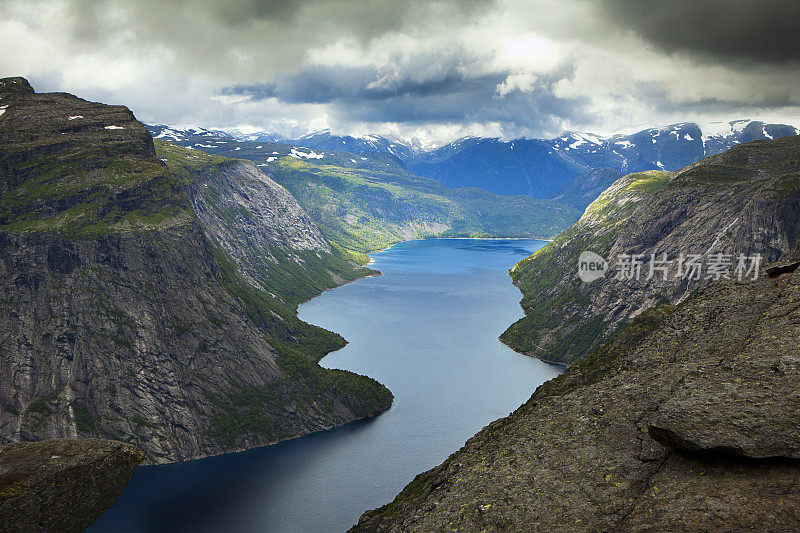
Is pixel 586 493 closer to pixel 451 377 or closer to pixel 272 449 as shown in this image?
pixel 272 449

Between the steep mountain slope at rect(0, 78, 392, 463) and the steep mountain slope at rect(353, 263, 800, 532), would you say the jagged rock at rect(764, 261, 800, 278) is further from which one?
the steep mountain slope at rect(0, 78, 392, 463)

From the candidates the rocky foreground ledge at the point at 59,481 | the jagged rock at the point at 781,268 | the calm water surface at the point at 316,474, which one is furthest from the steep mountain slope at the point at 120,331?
the jagged rock at the point at 781,268

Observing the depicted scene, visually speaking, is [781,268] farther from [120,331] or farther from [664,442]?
[120,331]

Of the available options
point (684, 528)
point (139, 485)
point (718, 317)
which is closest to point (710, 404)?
point (684, 528)

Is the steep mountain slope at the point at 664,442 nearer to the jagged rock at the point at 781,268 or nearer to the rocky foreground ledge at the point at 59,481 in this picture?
the jagged rock at the point at 781,268

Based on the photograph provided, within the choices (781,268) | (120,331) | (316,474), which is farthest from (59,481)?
(120,331)

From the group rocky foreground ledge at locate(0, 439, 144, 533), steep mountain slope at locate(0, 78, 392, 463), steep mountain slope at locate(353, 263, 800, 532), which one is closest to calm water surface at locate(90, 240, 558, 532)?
steep mountain slope at locate(0, 78, 392, 463)
